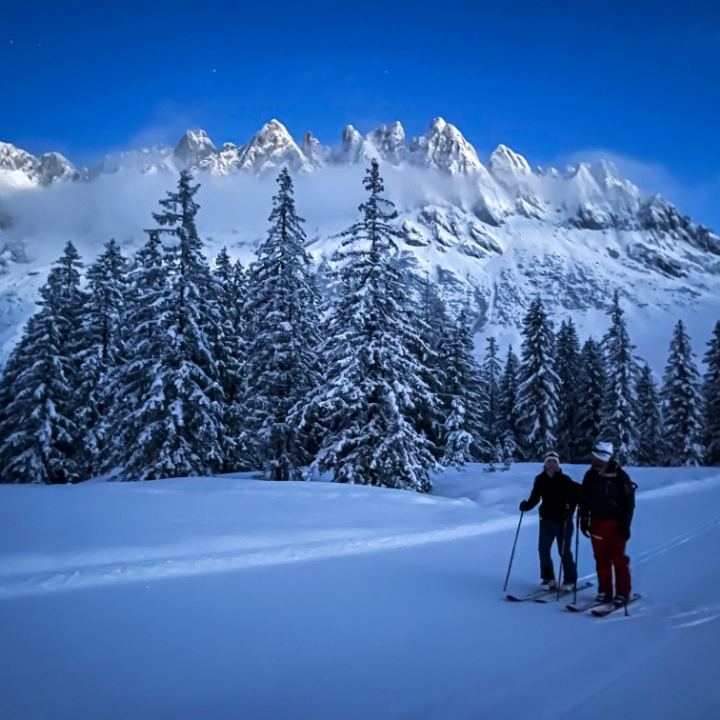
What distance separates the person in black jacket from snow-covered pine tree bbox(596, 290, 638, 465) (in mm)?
30619

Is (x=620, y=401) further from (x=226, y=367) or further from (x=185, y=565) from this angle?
(x=185, y=565)

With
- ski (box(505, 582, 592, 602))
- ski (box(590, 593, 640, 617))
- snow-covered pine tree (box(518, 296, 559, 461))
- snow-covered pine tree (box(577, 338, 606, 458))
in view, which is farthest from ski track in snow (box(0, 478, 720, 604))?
snow-covered pine tree (box(577, 338, 606, 458))

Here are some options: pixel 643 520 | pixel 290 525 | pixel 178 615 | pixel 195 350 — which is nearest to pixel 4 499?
pixel 290 525

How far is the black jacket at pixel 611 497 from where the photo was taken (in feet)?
20.6

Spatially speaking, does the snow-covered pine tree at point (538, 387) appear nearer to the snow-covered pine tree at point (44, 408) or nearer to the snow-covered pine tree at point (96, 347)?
the snow-covered pine tree at point (96, 347)

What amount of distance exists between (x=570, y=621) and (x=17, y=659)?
5.39 m

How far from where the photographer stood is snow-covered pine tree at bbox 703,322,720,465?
35688mm

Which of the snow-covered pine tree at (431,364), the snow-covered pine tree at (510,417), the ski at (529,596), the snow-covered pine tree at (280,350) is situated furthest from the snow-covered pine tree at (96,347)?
the snow-covered pine tree at (510,417)

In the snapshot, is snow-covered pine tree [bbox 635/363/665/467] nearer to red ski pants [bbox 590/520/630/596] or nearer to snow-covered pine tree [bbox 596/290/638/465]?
snow-covered pine tree [bbox 596/290/638/465]

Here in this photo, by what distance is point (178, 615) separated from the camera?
5684 millimetres

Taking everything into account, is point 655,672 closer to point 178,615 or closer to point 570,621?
point 570,621

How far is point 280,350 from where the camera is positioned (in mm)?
20219

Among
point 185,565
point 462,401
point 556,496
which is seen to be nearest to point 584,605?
point 556,496

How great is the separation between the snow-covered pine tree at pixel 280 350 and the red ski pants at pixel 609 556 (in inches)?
551
